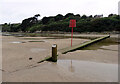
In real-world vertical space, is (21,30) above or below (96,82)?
above

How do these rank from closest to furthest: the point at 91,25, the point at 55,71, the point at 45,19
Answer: the point at 55,71 < the point at 91,25 < the point at 45,19

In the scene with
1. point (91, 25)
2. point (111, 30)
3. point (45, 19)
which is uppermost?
point (45, 19)

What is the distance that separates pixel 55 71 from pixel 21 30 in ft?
270

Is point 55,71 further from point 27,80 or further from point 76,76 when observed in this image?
point 27,80

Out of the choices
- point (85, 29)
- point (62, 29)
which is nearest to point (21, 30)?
point (62, 29)

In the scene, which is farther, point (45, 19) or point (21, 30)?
point (21, 30)

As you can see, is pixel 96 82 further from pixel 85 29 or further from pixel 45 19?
pixel 45 19

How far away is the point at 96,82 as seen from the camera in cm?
269

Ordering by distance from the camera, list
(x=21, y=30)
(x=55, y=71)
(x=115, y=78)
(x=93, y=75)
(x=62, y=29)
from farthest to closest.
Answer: (x=21, y=30) → (x=62, y=29) → (x=55, y=71) → (x=93, y=75) → (x=115, y=78)

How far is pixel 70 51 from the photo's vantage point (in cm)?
642

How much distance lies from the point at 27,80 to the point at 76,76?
1567 mm

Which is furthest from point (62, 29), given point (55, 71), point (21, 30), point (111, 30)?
point (55, 71)

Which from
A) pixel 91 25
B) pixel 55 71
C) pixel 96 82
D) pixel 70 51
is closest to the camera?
pixel 96 82

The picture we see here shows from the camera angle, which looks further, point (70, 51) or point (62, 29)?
point (62, 29)
